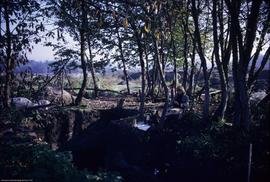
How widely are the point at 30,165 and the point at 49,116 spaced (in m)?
5.37

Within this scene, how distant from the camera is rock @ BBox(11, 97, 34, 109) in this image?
37.9 ft

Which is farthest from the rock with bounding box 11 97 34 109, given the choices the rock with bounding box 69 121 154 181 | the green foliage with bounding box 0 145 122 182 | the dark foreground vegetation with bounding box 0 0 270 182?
the green foliage with bounding box 0 145 122 182

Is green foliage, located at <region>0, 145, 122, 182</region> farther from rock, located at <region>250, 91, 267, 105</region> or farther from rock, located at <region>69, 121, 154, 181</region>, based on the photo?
rock, located at <region>250, 91, 267, 105</region>

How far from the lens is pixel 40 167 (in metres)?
5.64

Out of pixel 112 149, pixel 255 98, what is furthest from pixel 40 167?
pixel 255 98

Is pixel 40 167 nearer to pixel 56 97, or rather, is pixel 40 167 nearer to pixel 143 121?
pixel 143 121

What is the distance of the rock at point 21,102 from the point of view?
11.6 meters

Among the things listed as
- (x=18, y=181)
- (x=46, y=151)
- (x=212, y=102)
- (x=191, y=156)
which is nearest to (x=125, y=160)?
(x=191, y=156)

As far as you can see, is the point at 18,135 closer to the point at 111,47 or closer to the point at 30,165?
the point at 30,165

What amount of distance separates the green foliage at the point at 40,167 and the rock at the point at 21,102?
18.4 feet

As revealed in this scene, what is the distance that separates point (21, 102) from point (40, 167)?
6.96m

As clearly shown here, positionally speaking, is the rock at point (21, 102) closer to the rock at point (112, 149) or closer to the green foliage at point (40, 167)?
the rock at point (112, 149)

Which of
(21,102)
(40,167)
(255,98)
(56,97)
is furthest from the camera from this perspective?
(255,98)

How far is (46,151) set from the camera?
5957 mm
